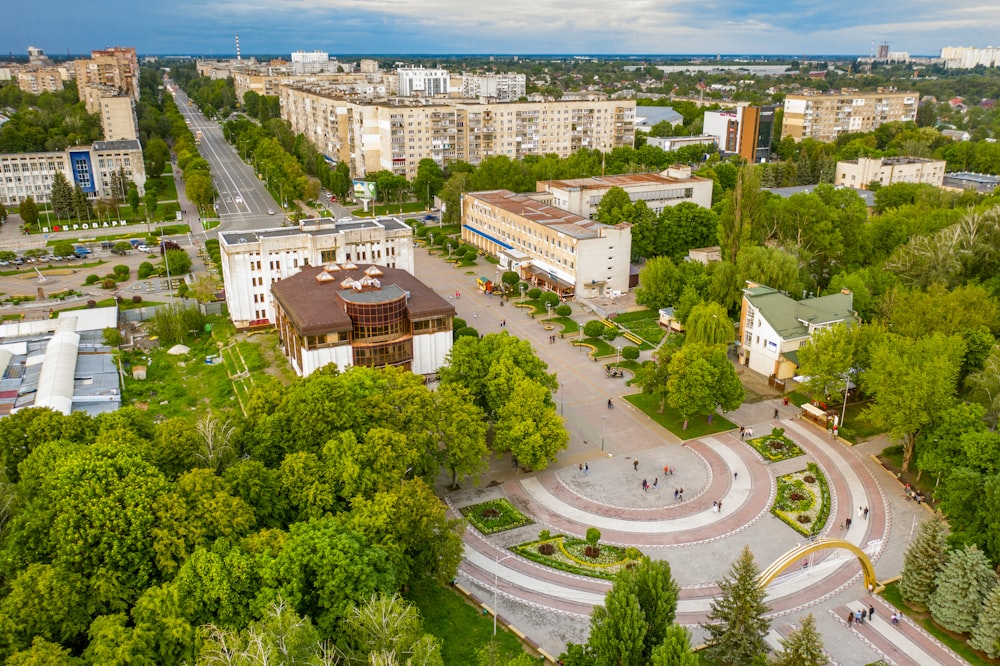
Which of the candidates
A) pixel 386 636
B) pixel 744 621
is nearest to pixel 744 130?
pixel 744 621

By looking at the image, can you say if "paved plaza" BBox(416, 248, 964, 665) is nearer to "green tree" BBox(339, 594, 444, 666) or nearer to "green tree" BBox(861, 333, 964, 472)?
"green tree" BBox(861, 333, 964, 472)

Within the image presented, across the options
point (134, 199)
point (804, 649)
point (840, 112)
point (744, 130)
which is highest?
point (840, 112)

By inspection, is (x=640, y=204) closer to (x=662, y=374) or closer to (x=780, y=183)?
(x=662, y=374)

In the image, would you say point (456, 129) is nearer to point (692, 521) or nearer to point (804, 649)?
point (692, 521)

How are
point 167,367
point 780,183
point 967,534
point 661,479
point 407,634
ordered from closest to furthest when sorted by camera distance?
point 407,634
point 967,534
point 661,479
point 167,367
point 780,183

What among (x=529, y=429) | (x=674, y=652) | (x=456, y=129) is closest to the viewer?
(x=674, y=652)

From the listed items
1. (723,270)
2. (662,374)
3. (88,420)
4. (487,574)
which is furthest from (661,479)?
(88,420)

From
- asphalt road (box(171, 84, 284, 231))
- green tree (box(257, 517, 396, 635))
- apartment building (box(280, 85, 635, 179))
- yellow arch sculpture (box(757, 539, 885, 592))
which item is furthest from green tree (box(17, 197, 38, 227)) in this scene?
yellow arch sculpture (box(757, 539, 885, 592))
